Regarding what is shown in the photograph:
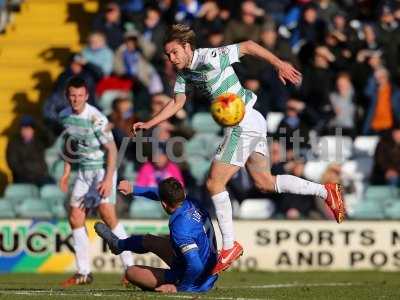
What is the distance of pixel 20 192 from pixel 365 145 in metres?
5.46

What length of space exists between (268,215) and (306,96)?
2.23 metres

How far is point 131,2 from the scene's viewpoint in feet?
78.3

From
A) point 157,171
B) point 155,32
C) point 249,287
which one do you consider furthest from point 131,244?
point 155,32

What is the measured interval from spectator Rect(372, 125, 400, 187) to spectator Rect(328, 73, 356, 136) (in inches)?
30.5

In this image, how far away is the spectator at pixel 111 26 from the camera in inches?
901

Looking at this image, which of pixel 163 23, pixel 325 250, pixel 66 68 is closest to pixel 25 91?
pixel 66 68

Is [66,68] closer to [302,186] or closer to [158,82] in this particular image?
[158,82]

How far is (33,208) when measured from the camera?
2058cm

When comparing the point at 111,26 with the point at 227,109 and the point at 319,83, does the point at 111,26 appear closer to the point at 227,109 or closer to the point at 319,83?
the point at 319,83

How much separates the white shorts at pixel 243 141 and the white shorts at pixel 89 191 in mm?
2702

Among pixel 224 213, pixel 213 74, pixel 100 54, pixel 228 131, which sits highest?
pixel 100 54

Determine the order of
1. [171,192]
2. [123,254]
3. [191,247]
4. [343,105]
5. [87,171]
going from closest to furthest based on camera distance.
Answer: [191,247] < [171,192] < [123,254] < [87,171] < [343,105]

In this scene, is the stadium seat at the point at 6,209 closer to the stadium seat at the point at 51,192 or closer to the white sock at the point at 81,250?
the stadium seat at the point at 51,192

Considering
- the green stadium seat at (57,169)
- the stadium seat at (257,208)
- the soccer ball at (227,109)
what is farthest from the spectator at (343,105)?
the soccer ball at (227,109)
